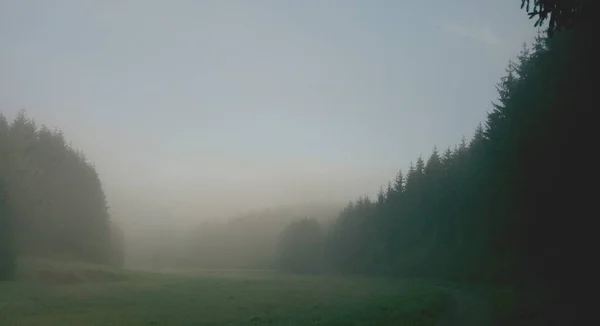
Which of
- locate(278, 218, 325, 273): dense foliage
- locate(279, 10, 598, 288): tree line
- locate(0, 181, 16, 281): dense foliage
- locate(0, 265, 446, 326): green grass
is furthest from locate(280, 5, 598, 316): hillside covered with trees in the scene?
locate(278, 218, 325, 273): dense foliage

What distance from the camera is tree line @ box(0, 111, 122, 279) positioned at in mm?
58497

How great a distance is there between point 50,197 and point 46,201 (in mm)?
3817

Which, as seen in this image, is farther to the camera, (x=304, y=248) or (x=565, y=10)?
(x=304, y=248)

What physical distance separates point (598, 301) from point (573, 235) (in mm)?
9590

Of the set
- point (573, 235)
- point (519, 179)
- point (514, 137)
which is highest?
point (514, 137)

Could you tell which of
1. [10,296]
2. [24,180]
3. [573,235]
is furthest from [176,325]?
[24,180]

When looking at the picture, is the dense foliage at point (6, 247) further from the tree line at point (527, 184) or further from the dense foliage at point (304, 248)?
the dense foliage at point (304, 248)

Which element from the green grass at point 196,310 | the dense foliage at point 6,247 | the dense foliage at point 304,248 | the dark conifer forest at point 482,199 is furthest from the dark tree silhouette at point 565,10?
the dense foliage at point 304,248

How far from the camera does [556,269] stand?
3375 cm

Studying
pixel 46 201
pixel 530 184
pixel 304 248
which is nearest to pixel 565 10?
pixel 530 184

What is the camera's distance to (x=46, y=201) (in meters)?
78.4

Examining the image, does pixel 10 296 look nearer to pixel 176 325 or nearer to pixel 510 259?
pixel 176 325

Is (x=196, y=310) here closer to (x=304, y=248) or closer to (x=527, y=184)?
(x=527, y=184)

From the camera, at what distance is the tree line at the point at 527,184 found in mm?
28812
